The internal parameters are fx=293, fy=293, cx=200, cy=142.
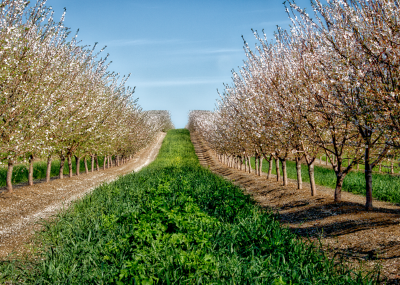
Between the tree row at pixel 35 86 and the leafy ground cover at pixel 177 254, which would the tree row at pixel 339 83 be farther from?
the tree row at pixel 35 86

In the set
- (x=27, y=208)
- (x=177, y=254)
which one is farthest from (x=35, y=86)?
(x=177, y=254)

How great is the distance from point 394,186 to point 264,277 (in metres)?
13.5

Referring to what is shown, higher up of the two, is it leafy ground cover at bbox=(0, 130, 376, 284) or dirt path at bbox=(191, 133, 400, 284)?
leafy ground cover at bbox=(0, 130, 376, 284)

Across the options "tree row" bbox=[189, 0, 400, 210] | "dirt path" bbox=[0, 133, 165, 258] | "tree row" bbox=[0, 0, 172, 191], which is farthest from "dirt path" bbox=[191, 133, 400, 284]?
"tree row" bbox=[0, 0, 172, 191]

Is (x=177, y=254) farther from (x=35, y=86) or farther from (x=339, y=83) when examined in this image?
(x=35, y=86)

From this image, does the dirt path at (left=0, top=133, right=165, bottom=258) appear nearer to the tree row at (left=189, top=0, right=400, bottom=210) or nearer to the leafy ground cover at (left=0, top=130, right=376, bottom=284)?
the leafy ground cover at (left=0, top=130, right=376, bottom=284)

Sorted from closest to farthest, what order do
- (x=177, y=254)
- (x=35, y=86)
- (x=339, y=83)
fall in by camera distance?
(x=177, y=254) → (x=339, y=83) → (x=35, y=86)

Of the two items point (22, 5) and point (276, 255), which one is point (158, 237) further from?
point (22, 5)

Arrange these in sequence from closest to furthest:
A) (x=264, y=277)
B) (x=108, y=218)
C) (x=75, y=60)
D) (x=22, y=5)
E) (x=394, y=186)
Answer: (x=264, y=277) → (x=108, y=218) → (x=22, y=5) → (x=394, y=186) → (x=75, y=60)

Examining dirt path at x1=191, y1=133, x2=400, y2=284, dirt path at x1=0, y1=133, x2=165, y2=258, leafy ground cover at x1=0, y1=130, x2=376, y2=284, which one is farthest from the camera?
dirt path at x1=0, y1=133, x2=165, y2=258

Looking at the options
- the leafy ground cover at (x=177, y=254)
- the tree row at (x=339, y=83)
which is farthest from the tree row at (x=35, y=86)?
the tree row at (x=339, y=83)

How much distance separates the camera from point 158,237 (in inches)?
218

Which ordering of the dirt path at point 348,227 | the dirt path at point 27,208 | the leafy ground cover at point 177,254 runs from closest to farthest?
the leafy ground cover at point 177,254
the dirt path at point 348,227
the dirt path at point 27,208

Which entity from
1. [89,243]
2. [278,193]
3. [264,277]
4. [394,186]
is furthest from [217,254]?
[394,186]
